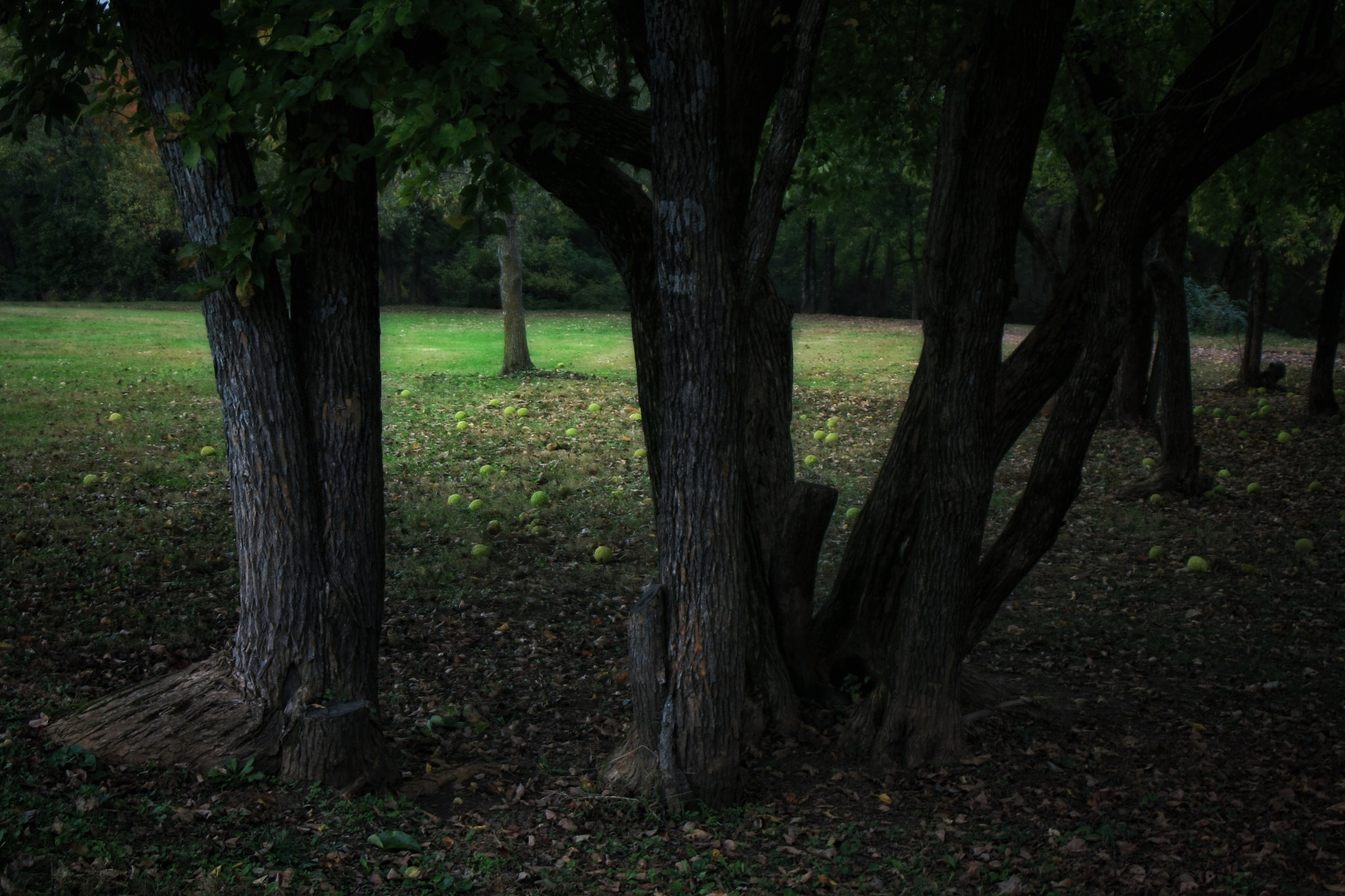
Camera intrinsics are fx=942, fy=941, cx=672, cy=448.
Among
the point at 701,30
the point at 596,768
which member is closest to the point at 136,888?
the point at 596,768

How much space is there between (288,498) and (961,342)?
10.8 ft

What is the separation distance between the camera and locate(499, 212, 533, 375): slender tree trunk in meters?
18.8

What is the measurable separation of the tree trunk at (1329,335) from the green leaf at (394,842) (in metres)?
13.5

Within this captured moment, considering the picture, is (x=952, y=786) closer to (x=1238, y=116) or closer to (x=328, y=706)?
(x=328, y=706)

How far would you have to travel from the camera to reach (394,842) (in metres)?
3.92

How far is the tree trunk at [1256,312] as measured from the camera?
15.2 meters

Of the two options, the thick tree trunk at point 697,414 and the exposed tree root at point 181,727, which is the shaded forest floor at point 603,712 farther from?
the thick tree trunk at point 697,414

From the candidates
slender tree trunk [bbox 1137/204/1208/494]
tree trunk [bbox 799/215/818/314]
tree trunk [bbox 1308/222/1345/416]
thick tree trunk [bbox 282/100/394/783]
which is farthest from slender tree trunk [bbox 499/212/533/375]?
tree trunk [bbox 799/215/818/314]

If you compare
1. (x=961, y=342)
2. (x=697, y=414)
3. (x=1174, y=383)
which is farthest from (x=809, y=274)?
(x=697, y=414)

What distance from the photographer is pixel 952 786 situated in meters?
4.75

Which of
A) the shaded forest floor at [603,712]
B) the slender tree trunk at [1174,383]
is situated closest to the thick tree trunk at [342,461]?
the shaded forest floor at [603,712]

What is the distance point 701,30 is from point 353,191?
1774 mm

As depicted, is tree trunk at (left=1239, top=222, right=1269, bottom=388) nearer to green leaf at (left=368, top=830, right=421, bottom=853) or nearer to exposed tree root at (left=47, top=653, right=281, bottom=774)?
green leaf at (left=368, top=830, right=421, bottom=853)

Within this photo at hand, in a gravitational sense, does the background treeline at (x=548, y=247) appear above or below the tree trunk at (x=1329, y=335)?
above
